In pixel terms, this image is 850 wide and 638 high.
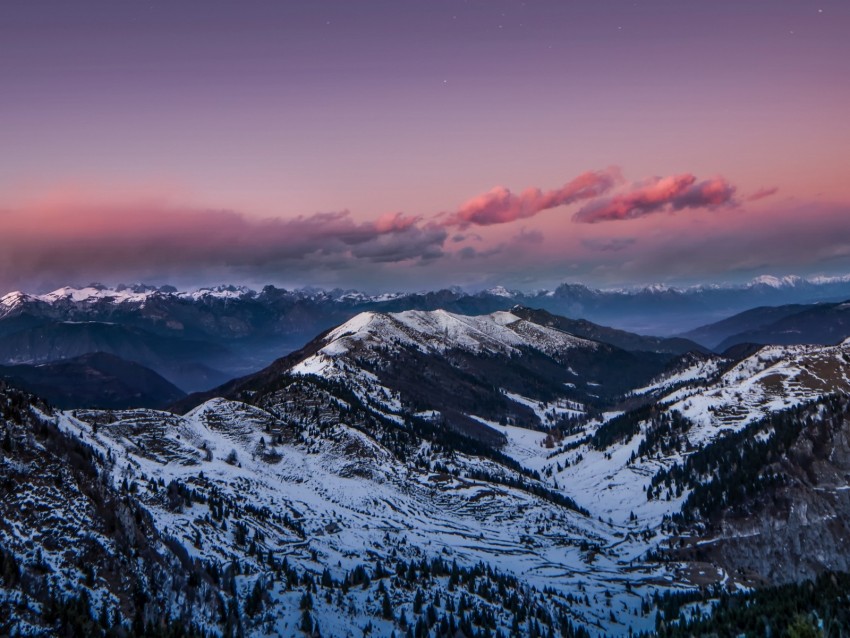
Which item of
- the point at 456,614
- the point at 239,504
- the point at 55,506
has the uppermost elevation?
the point at 55,506

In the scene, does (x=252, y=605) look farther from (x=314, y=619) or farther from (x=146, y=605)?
(x=146, y=605)

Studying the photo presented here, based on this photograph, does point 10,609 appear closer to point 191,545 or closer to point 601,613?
point 191,545

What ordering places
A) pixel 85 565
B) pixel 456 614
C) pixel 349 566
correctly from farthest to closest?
1. pixel 349 566
2. pixel 456 614
3. pixel 85 565

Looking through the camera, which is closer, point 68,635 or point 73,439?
point 68,635

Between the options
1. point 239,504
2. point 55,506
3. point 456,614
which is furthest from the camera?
point 239,504

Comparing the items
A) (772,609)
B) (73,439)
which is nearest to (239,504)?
(73,439)

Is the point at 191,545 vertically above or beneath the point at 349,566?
above

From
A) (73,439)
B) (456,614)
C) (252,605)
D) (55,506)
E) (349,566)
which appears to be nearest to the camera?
(55,506)

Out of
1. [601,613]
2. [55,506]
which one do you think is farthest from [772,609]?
[55,506]

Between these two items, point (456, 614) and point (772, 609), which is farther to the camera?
point (456, 614)
